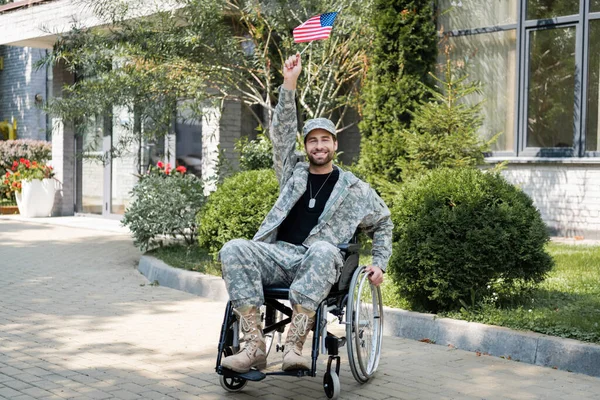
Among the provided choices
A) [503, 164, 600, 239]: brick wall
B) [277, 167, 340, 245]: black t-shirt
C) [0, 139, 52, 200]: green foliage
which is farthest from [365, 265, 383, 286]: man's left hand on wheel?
[0, 139, 52, 200]: green foliage

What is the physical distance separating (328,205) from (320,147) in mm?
381

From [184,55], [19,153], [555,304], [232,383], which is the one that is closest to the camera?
[232,383]

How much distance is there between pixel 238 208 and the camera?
8.61m

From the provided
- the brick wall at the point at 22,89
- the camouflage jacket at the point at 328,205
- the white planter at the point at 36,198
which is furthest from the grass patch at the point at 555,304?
the brick wall at the point at 22,89

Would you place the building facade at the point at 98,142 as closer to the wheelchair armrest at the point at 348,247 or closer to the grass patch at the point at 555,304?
the grass patch at the point at 555,304

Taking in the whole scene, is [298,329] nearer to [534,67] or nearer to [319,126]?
[319,126]

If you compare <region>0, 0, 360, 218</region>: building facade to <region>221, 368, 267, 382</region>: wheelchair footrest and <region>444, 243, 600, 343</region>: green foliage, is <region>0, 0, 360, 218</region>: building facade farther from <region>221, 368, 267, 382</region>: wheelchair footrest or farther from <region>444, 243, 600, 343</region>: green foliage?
<region>221, 368, 267, 382</region>: wheelchair footrest

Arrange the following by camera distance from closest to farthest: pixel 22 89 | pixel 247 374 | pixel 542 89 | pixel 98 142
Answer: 1. pixel 247 374
2. pixel 542 89
3. pixel 98 142
4. pixel 22 89

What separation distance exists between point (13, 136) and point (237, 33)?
1073cm

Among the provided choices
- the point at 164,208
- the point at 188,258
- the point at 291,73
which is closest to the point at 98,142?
the point at 164,208

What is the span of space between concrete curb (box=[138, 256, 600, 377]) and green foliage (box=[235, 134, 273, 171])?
4.76 meters

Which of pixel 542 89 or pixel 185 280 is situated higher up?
pixel 542 89

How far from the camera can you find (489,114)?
12.3 metres

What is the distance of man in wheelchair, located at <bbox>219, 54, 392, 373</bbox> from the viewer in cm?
469
